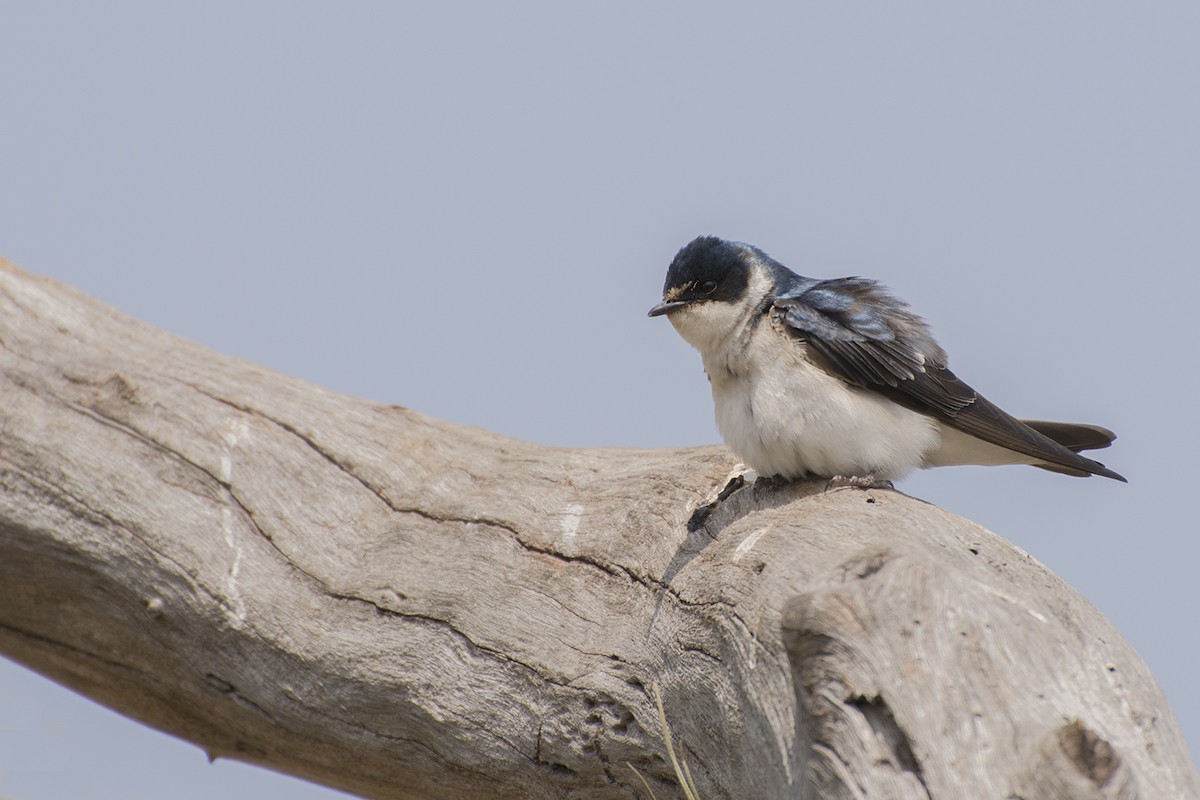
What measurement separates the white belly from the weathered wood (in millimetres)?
180

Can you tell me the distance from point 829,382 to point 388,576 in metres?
1.92

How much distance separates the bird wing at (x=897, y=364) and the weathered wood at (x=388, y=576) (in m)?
0.58

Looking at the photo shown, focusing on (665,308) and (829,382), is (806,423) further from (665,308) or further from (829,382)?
(665,308)

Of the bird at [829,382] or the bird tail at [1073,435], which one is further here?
the bird tail at [1073,435]

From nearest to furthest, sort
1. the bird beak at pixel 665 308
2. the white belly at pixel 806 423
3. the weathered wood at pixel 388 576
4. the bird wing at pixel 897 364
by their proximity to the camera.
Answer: the weathered wood at pixel 388 576, the white belly at pixel 806 423, the bird wing at pixel 897 364, the bird beak at pixel 665 308

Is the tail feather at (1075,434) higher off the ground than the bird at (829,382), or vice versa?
the bird at (829,382)

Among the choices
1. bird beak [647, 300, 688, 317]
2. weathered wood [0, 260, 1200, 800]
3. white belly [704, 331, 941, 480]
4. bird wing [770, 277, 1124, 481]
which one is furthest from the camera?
bird beak [647, 300, 688, 317]

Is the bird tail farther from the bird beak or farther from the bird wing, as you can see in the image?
the bird beak

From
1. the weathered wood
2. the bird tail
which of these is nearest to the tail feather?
the bird tail

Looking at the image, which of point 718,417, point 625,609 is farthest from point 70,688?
point 718,417

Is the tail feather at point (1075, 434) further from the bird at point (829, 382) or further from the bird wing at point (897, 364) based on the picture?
the bird wing at point (897, 364)

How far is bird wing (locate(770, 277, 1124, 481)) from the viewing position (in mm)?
5207

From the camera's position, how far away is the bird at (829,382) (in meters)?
4.99

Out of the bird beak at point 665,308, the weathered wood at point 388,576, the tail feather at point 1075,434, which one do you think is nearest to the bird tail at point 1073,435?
the tail feather at point 1075,434
